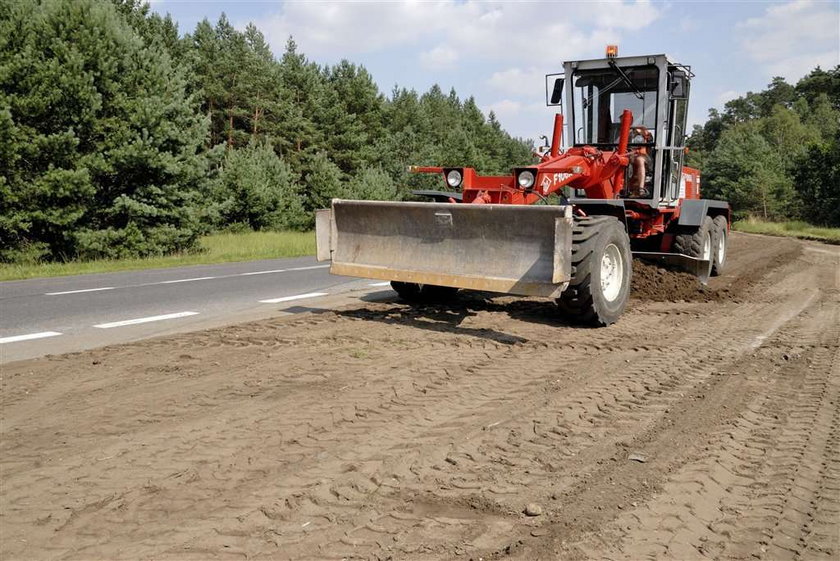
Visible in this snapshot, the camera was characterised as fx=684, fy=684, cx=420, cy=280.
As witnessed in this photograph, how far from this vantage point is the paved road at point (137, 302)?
7.31 metres

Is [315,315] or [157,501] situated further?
[315,315]

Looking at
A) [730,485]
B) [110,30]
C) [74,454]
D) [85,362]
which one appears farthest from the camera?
[110,30]

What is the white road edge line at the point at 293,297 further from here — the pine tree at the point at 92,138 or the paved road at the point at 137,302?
the pine tree at the point at 92,138

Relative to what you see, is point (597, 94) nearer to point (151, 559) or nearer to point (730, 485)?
point (730, 485)

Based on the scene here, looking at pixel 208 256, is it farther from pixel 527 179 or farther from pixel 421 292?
pixel 527 179

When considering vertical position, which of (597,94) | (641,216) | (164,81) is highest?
(164,81)

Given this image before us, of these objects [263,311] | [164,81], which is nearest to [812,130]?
[164,81]

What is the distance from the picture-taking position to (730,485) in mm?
3461

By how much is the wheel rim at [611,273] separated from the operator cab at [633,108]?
217cm

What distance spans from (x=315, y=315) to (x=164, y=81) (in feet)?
49.9

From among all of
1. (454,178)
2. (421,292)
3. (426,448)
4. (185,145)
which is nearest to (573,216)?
(454,178)

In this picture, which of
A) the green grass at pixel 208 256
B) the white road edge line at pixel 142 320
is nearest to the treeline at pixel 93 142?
the green grass at pixel 208 256

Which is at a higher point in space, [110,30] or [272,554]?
[110,30]

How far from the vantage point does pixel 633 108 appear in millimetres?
9953
